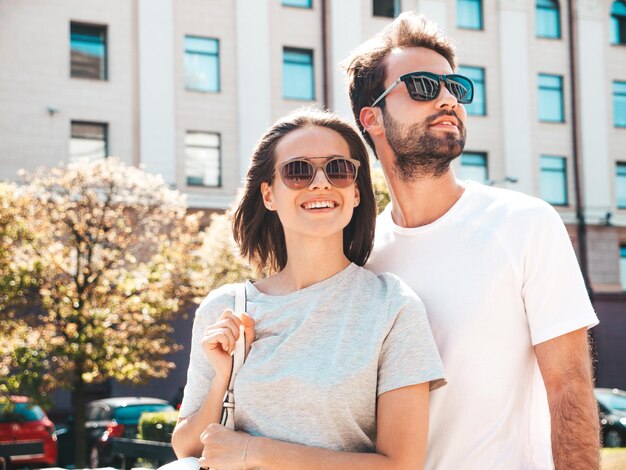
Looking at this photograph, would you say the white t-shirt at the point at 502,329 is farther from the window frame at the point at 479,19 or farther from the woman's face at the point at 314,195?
the window frame at the point at 479,19

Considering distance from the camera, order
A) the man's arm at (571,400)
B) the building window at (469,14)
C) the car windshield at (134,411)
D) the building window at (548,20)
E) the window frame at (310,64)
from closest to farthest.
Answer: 1. the man's arm at (571,400)
2. the car windshield at (134,411)
3. the window frame at (310,64)
4. the building window at (469,14)
5. the building window at (548,20)

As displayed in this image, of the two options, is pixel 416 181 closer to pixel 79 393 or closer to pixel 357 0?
pixel 79 393

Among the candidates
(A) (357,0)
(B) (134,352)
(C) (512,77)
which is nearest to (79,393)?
(B) (134,352)

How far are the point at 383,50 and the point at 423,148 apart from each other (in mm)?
532

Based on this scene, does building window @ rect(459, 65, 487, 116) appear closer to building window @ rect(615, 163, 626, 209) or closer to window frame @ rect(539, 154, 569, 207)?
window frame @ rect(539, 154, 569, 207)

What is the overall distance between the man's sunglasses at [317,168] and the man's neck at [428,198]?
34 cm

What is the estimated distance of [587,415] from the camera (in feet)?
9.39

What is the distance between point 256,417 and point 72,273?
17.6 m

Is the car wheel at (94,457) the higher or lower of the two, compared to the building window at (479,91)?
lower

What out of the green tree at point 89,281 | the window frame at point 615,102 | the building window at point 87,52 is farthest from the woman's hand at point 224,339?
the window frame at point 615,102

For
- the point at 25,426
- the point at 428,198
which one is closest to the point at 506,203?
the point at 428,198

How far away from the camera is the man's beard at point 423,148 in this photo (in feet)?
11.2

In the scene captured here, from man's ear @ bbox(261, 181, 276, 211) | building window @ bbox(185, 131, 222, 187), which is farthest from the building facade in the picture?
man's ear @ bbox(261, 181, 276, 211)

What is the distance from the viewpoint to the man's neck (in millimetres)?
3449
